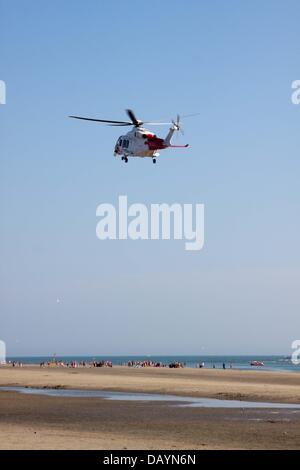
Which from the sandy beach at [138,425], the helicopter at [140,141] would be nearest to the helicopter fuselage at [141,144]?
the helicopter at [140,141]

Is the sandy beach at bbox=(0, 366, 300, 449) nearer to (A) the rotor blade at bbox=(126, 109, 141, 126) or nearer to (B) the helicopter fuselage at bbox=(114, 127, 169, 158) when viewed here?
(B) the helicopter fuselage at bbox=(114, 127, 169, 158)

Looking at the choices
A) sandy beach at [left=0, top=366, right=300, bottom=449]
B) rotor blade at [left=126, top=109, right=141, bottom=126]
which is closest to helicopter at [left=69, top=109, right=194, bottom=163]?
rotor blade at [left=126, top=109, right=141, bottom=126]

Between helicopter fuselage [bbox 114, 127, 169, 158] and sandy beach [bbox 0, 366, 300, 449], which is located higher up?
helicopter fuselage [bbox 114, 127, 169, 158]

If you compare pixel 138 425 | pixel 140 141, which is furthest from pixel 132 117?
pixel 138 425

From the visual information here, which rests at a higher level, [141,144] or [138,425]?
[141,144]

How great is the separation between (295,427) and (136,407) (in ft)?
31.1

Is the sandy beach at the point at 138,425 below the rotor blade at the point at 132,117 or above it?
below

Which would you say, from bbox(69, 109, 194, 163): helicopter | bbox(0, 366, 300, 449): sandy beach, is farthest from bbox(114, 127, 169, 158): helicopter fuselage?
bbox(0, 366, 300, 449): sandy beach

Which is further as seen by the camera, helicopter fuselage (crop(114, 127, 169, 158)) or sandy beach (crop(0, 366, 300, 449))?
helicopter fuselage (crop(114, 127, 169, 158))

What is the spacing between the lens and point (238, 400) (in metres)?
38.7

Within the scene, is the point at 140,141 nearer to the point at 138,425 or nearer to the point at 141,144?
the point at 141,144

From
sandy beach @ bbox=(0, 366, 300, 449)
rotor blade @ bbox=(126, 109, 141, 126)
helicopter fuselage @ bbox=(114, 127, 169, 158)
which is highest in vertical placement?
rotor blade @ bbox=(126, 109, 141, 126)

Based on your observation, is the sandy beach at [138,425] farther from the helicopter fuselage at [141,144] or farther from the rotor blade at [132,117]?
the rotor blade at [132,117]

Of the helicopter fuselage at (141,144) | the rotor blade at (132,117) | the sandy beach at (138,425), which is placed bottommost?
the sandy beach at (138,425)
